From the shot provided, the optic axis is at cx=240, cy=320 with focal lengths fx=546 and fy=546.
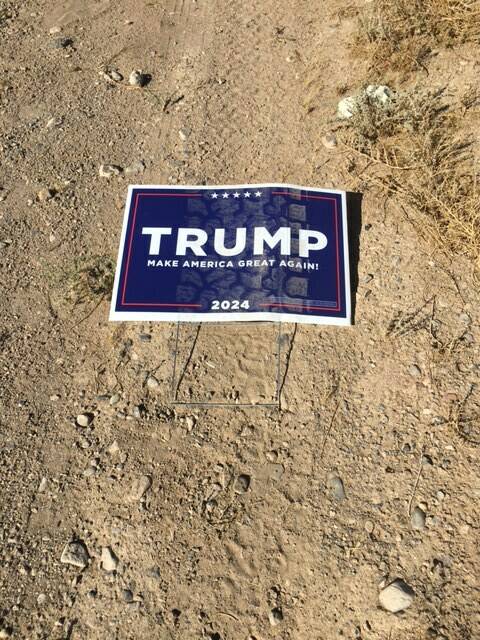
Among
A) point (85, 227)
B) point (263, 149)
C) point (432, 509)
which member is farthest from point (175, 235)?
point (432, 509)

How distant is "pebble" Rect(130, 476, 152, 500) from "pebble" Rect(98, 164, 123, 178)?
1.56 meters

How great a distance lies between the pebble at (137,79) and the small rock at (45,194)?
85 centimetres

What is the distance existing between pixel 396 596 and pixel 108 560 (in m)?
0.97

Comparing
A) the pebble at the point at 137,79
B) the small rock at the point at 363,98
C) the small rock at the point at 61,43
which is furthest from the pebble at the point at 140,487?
the small rock at the point at 61,43

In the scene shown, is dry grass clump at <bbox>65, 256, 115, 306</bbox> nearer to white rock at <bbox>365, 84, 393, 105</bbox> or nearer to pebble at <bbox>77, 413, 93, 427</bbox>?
pebble at <bbox>77, 413, 93, 427</bbox>

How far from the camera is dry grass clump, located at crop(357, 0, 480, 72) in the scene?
9.46 feet

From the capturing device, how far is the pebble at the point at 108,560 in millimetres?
1888

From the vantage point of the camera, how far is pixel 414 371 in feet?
7.14

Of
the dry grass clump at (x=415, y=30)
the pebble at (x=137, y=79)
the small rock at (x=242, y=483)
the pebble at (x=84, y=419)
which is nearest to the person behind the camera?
the small rock at (x=242, y=483)

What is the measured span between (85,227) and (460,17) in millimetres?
2240

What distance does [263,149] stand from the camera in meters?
2.80

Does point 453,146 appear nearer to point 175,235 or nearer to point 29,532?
point 175,235

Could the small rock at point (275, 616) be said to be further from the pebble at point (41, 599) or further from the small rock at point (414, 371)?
the small rock at point (414, 371)

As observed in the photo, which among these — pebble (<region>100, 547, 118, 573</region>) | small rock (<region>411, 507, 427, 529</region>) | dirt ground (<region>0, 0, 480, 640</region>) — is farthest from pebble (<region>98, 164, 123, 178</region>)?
small rock (<region>411, 507, 427, 529</region>)
